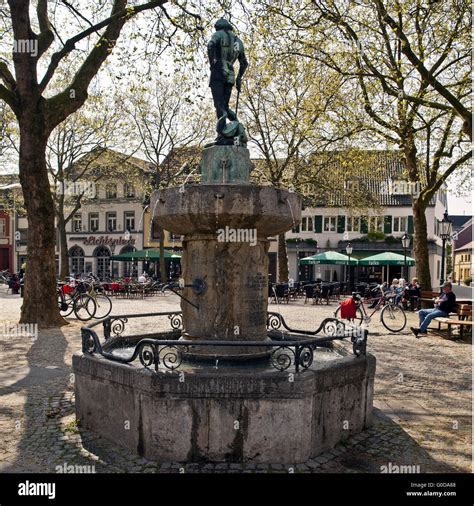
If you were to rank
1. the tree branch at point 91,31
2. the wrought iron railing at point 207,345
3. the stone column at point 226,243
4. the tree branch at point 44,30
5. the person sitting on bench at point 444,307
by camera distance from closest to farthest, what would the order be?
the wrought iron railing at point 207,345 → the stone column at point 226,243 → the person sitting on bench at point 444,307 → the tree branch at point 91,31 → the tree branch at point 44,30

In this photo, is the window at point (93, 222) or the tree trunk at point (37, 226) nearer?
the tree trunk at point (37, 226)

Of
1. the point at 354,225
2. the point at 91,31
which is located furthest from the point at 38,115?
the point at 354,225

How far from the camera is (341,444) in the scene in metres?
5.24

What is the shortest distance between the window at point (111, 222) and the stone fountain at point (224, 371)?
143 feet

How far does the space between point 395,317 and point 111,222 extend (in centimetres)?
3880

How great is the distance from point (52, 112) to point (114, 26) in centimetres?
316

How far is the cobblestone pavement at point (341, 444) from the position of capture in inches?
185

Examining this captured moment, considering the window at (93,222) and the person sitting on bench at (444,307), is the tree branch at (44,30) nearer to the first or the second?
the person sitting on bench at (444,307)

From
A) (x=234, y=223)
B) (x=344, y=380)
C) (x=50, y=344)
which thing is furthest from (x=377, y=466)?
(x=50, y=344)

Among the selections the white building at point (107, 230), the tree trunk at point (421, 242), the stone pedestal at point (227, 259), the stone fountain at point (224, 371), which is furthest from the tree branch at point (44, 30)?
the white building at point (107, 230)

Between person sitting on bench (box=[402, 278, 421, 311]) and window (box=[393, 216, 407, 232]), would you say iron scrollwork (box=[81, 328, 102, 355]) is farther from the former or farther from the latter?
window (box=[393, 216, 407, 232])

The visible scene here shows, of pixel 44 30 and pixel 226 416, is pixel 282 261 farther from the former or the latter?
pixel 226 416
